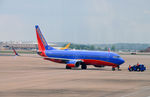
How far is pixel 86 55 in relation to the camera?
217 ft

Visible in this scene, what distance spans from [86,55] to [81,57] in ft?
3.88

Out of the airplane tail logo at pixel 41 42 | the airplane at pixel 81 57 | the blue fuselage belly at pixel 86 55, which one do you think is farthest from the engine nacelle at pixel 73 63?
the airplane tail logo at pixel 41 42

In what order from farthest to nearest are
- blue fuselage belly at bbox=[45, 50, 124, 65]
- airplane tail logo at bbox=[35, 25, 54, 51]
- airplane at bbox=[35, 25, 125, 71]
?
airplane tail logo at bbox=[35, 25, 54, 51] → airplane at bbox=[35, 25, 125, 71] → blue fuselage belly at bbox=[45, 50, 124, 65]

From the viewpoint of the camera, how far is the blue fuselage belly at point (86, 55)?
63.8 metres

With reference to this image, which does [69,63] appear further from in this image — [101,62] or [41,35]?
[41,35]

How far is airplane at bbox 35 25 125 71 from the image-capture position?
6394cm

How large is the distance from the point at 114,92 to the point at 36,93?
267 inches

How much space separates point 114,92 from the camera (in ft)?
102

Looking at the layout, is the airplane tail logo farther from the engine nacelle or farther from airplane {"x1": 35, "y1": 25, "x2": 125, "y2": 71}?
the engine nacelle

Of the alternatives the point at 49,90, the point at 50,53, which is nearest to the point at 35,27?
the point at 50,53

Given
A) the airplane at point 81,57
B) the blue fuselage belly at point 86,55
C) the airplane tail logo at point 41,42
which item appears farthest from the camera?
the airplane tail logo at point 41,42

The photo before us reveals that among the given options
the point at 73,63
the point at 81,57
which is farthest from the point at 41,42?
the point at 73,63

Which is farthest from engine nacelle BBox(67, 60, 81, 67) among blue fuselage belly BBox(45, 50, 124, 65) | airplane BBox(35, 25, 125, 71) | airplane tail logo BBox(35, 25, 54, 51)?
airplane tail logo BBox(35, 25, 54, 51)

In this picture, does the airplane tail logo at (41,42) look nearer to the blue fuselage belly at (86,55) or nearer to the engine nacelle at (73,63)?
the blue fuselage belly at (86,55)
